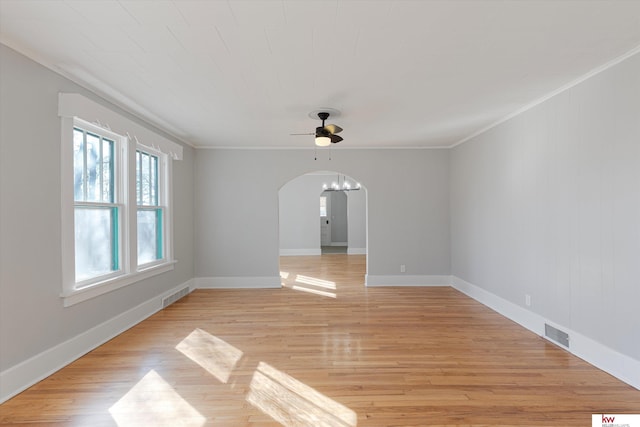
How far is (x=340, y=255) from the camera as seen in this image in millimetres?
11000

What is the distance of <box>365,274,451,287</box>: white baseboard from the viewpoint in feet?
20.0

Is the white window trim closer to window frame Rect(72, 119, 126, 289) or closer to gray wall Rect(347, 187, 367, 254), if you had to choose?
window frame Rect(72, 119, 126, 289)

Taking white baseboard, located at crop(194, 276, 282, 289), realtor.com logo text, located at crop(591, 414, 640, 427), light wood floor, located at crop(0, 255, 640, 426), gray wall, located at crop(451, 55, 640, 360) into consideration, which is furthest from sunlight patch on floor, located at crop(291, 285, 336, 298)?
realtor.com logo text, located at crop(591, 414, 640, 427)

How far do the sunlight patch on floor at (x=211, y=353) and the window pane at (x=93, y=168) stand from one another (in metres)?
1.78

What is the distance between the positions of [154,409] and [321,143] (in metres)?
2.97

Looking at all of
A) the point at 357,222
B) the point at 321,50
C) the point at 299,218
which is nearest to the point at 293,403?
the point at 321,50

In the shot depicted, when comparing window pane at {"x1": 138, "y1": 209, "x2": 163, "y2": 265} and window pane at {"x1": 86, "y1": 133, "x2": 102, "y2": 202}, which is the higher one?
window pane at {"x1": 86, "y1": 133, "x2": 102, "y2": 202}

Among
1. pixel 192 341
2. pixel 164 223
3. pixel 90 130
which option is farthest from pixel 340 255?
pixel 90 130

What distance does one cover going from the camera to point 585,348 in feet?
9.73

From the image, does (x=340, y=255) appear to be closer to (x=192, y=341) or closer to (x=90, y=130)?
(x=192, y=341)

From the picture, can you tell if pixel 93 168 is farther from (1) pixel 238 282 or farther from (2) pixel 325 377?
(1) pixel 238 282

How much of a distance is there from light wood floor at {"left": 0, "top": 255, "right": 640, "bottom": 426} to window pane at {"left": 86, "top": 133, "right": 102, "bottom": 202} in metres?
1.54

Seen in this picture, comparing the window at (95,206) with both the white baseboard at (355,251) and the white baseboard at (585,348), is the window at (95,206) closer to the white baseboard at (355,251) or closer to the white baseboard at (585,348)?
the white baseboard at (585,348)

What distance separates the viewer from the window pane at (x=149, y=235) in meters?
4.45
